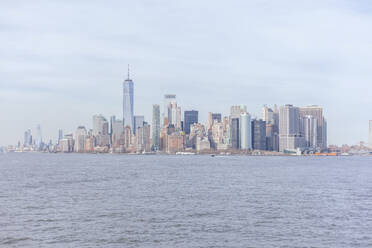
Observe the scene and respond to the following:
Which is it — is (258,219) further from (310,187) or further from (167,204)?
(310,187)

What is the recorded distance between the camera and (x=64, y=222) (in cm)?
4306

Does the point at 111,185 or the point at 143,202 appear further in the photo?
the point at 111,185

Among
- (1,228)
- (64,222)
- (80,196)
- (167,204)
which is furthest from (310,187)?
(1,228)

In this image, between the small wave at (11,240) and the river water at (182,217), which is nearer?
the small wave at (11,240)

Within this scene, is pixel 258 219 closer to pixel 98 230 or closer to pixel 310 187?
pixel 98 230

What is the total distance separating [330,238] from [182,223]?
493 inches

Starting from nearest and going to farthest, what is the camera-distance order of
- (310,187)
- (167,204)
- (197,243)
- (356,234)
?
(197,243) → (356,234) → (167,204) → (310,187)

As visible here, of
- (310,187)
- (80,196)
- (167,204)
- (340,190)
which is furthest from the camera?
(310,187)

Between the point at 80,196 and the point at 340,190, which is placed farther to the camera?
the point at 340,190

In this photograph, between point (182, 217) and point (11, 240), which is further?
point (182, 217)

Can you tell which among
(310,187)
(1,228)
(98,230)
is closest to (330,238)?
(98,230)

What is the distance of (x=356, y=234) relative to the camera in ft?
130

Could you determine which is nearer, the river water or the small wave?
the small wave

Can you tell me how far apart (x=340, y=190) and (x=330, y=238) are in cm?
3678
